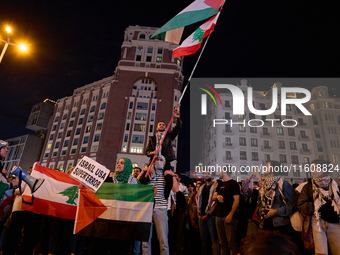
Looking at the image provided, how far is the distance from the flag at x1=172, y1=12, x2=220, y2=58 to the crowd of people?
2.04 metres

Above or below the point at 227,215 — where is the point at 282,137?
above

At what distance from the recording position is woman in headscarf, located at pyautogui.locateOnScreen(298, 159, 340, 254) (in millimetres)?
3887

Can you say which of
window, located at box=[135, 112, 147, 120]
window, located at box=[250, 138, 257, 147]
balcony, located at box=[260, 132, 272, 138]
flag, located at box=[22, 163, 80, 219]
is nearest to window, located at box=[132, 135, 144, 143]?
window, located at box=[135, 112, 147, 120]

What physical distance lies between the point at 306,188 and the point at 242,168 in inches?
1874

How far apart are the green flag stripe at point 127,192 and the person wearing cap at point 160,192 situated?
0.15 metres

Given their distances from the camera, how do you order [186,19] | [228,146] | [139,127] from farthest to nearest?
1. [228,146]
2. [139,127]
3. [186,19]

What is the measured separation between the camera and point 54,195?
17.9ft

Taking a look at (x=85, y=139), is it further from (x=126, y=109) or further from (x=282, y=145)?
(x=282, y=145)

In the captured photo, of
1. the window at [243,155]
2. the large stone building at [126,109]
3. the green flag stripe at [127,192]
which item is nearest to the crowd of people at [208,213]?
the green flag stripe at [127,192]

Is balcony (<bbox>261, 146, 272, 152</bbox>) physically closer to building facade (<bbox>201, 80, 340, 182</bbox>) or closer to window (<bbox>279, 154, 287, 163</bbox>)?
building facade (<bbox>201, 80, 340, 182</bbox>)

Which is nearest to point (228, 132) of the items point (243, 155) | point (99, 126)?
point (243, 155)

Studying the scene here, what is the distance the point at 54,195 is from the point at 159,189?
2.92m

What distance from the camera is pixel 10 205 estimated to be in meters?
6.29

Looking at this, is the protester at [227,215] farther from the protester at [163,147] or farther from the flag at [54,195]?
the flag at [54,195]
